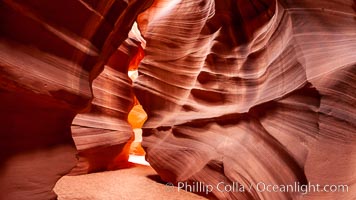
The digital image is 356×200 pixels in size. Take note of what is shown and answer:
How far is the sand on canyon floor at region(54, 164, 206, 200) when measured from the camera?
341 centimetres

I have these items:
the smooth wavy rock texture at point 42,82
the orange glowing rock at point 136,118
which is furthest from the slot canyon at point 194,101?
the orange glowing rock at point 136,118

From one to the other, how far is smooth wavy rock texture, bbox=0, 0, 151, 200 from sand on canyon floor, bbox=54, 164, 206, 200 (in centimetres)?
122

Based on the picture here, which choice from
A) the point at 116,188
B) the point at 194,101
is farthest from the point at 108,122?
the point at 194,101

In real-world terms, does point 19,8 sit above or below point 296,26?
below

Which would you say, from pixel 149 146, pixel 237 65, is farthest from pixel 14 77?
pixel 149 146

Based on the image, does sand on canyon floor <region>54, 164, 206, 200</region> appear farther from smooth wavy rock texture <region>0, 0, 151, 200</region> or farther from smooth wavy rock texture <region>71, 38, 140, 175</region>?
smooth wavy rock texture <region>0, 0, 151, 200</region>

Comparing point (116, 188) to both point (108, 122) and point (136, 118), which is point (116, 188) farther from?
point (136, 118)

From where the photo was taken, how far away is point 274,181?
2.62 m

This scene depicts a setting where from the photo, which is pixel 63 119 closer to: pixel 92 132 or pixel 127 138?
pixel 92 132

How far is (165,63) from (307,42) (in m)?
2.78

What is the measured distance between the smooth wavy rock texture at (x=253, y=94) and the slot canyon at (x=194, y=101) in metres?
0.01

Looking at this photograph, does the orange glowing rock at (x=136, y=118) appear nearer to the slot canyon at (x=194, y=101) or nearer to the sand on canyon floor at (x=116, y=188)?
the slot canyon at (x=194, y=101)

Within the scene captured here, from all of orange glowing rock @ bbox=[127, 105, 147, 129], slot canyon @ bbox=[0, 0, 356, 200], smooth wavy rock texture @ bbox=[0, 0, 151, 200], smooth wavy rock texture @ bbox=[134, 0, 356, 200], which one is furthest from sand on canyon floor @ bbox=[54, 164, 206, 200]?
orange glowing rock @ bbox=[127, 105, 147, 129]

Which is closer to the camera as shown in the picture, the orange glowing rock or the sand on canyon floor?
the sand on canyon floor
